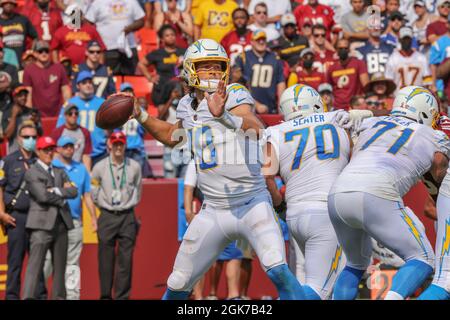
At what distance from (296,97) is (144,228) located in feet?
15.8

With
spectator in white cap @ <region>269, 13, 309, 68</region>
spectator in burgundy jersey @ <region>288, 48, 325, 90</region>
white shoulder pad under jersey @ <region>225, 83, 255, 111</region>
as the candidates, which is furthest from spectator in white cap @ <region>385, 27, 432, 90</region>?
white shoulder pad under jersey @ <region>225, 83, 255, 111</region>

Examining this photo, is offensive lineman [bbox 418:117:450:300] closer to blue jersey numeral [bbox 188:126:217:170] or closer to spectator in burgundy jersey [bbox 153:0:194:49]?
blue jersey numeral [bbox 188:126:217:170]

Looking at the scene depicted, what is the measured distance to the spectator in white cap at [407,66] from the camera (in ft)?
46.8

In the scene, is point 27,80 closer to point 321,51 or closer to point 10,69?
point 10,69

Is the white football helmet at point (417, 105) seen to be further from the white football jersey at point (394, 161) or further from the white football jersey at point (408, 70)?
the white football jersey at point (408, 70)

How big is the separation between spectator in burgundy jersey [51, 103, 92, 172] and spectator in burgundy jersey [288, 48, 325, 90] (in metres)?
3.11

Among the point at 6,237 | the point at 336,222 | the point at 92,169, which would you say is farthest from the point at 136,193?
the point at 336,222

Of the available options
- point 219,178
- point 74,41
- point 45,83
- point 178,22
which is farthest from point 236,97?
point 178,22

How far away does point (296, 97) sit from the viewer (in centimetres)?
811

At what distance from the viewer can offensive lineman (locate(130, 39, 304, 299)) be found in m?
7.21

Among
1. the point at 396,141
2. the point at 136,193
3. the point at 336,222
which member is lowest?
the point at 136,193

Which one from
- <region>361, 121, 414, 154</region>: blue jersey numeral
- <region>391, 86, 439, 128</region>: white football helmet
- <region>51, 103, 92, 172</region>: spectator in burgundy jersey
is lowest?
<region>51, 103, 92, 172</region>: spectator in burgundy jersey
